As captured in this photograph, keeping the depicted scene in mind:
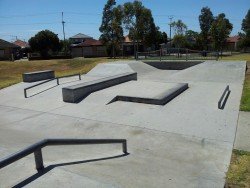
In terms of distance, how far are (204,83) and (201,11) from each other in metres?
38.6

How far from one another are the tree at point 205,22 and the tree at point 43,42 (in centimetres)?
2770

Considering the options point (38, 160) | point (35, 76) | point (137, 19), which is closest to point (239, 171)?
point (38, 160)

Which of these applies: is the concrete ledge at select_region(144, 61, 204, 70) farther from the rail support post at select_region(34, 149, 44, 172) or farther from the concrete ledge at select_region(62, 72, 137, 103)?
the rail support post at select_region(34, 149, 44, 172)

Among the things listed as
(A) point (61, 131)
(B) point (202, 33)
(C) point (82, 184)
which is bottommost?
(A) point (61, 131)

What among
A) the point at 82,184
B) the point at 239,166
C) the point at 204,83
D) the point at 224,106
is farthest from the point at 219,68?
the point at 82,184

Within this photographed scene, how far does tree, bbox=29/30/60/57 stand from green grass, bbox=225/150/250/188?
4875 centimetres

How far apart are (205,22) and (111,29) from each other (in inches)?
700

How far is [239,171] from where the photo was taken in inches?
223

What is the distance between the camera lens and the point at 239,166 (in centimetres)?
593

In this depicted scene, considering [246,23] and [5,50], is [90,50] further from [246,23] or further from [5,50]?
[246,23]

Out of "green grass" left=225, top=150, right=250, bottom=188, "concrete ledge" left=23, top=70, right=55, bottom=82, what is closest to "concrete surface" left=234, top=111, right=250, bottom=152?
A: "green grass" left=225, top=150, right=250, bottom=188

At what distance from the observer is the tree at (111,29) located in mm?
42969

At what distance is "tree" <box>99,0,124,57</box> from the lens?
42969 millimetres

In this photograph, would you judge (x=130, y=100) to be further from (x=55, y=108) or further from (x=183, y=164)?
(x=183, y=164)
